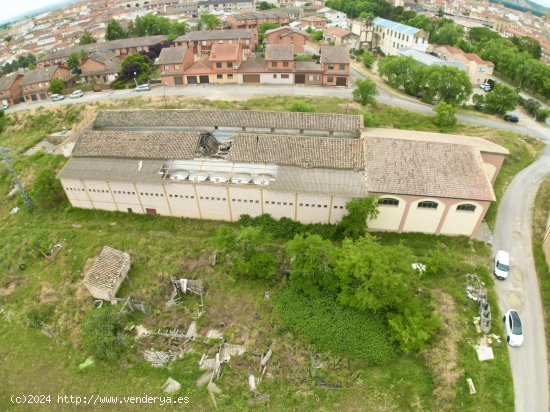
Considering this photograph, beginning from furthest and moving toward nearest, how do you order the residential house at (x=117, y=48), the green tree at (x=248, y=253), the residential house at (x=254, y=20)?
the residential house at (x=254, y=20), the residential house at (x=117, y=48), the green tree at (x=248, y=253)

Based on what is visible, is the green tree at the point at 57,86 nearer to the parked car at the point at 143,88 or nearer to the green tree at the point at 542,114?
the parked car at the point at 143,88

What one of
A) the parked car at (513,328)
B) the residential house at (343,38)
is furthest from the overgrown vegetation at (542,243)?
the residential house at (343,38)

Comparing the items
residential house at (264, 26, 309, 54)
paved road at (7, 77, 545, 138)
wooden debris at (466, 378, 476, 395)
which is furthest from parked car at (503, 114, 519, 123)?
wooden debris at (466, 378, 476, 395)

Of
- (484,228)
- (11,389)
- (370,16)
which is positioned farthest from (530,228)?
(370,16)

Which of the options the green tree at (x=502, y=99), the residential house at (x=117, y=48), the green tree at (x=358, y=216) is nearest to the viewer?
the green tree at (x=358, y=216)

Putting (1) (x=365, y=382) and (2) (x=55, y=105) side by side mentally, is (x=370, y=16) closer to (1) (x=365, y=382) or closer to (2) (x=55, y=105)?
(2) (x=55, y=105)

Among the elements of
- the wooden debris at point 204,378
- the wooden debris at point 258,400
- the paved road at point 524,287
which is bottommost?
the wooden debris at point 204,378

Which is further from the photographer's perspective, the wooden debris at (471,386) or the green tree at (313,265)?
the green tree at (313,265)
